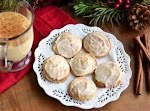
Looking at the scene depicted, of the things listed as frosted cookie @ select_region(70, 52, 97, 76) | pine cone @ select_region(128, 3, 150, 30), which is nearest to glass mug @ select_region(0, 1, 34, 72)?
frosted cookie @ select_region(70, 52, 97, 76)

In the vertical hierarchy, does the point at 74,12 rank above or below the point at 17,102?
above

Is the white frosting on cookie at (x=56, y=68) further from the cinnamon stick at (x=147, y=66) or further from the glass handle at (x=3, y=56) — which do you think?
the cinnamon stick at (x=147, y=66)

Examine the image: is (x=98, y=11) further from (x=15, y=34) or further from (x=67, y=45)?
(x=15, y=34)

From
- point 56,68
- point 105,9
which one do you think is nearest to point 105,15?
point 105,9

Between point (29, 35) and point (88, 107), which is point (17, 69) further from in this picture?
point (88, 107)

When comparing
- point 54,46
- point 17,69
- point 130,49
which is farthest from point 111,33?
point 17,69

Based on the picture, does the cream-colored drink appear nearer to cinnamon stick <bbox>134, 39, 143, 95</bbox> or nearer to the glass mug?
the glass mug

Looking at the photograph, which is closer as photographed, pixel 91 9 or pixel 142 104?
pixel 142 104
